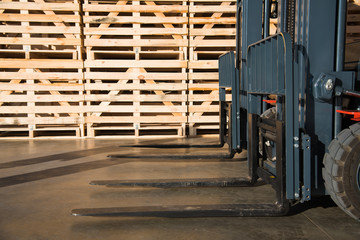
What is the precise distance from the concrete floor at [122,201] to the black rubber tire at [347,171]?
242mm

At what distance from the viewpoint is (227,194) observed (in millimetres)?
3877

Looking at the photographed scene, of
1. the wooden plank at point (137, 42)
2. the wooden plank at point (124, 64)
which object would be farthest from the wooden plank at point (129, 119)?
the wooden plank at point (137, 42)

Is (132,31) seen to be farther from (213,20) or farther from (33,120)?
(33,120)

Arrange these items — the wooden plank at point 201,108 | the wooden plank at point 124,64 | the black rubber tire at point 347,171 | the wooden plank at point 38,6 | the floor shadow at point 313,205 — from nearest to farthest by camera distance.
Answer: the black rubber tire at point 347,171, the floor shadow at point 313,205, the wooden plank at point 38,6, the wooden plank at point 124,64, the wooden plank at point 201,108

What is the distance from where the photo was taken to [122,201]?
12.1 feet

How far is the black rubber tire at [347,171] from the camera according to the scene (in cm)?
285

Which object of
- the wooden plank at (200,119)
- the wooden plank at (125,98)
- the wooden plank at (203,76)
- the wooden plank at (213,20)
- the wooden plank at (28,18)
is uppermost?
the wooden plank at (28,18)

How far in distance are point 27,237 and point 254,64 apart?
262cm

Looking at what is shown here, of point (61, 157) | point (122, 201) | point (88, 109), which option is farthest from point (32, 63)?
point (122, 201)

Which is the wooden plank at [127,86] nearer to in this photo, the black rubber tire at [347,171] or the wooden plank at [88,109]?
the wooden plank at [88,109]

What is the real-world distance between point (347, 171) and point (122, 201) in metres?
2.11

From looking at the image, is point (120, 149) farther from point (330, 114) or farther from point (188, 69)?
point (330, 114)

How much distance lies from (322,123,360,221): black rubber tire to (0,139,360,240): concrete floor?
24 centimetres

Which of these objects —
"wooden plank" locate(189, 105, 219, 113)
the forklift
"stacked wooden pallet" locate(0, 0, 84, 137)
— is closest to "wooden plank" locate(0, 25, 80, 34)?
"stacked wooden pallet" locate(0, 0, 84, 137)
